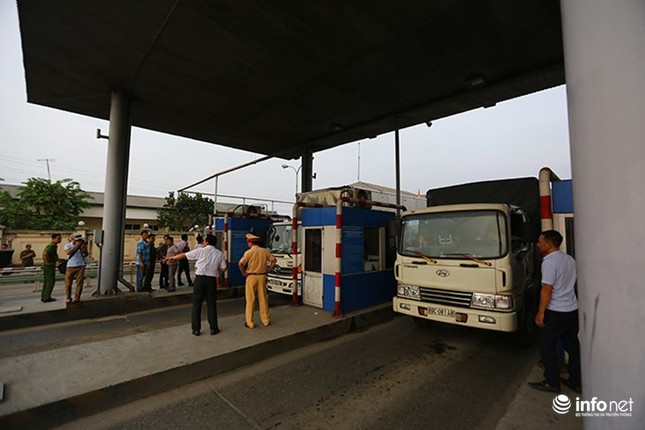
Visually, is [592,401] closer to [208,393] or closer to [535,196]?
[208,393]

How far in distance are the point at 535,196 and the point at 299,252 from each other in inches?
208

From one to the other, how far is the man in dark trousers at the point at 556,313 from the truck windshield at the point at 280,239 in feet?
19.2

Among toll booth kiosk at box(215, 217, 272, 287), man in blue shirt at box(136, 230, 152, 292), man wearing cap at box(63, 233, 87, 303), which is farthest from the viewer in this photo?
toll booth kiosk at box(215, 217, 272, 287)

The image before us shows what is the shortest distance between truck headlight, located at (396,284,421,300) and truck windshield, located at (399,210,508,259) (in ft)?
1.86

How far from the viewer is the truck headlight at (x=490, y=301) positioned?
4613mm

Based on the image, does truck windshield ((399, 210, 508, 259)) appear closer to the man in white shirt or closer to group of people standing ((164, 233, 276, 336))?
group of people standing ((164, 233, 276, 336))

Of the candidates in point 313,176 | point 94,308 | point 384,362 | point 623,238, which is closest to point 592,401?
point 623,238

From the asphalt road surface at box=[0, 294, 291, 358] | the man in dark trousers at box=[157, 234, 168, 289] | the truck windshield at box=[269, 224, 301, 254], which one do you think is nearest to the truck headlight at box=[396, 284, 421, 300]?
the asphalt road surface at box=[0, 294, 291, 358]

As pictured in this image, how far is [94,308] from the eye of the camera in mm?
7543

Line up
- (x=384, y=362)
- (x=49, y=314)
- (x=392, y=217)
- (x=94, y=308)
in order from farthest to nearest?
(x=392, y=217) < (x=94, y=308) < (x=49, y=314) < (x=384, y=362)

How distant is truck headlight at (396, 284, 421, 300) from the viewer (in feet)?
18.0

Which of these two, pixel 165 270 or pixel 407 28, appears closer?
pixel 407 28

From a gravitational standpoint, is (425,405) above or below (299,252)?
below

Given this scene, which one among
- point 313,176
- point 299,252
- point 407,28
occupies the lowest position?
point 299,252
